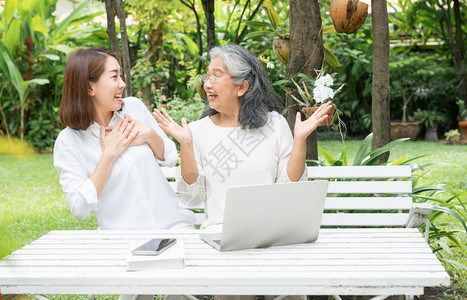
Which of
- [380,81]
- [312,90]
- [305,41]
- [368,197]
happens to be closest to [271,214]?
[368,197]

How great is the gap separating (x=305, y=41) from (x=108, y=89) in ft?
4.37

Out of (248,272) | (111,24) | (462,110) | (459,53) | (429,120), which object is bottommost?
(429,120)

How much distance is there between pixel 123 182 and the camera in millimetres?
2412

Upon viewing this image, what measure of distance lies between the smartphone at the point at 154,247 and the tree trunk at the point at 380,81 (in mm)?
2130

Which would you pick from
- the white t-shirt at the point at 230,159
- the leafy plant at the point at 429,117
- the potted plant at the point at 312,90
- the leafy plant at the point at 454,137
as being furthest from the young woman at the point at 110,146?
the leafy plant at the point at 429,117

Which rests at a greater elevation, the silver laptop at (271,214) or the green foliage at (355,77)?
the silver laptop at (271,214)

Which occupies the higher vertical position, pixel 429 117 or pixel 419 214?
pixel 419 214

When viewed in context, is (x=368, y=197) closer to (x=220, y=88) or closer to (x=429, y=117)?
(x=220, y=88)

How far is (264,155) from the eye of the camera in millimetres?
2492

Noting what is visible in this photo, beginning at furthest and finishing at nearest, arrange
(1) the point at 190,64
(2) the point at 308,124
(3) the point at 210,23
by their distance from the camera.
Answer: (1) the point at 190,64 < (3) the point at 210,23 < (2) the point at 308,124

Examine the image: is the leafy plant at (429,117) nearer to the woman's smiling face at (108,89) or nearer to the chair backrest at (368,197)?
the chair backrest at (368,197)

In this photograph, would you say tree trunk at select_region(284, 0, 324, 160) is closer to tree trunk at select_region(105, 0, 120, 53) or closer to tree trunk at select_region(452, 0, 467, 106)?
tree trunk at select_region(105, 0, 120, 53)

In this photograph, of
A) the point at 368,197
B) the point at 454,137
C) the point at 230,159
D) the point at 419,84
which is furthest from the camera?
the point at 419,84

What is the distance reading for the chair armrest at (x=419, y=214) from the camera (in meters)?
2.26
